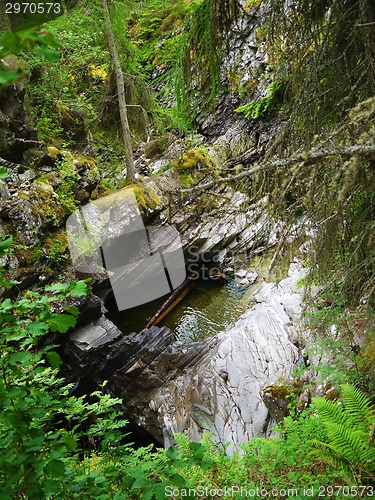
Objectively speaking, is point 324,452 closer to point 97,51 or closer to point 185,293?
point 185,293

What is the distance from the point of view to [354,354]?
4.29 meters

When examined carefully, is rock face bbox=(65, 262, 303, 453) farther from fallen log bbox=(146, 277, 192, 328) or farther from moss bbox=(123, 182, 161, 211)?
moss bbox=(123, 182, 161, 211)

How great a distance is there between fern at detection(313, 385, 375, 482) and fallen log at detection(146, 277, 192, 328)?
8.02m

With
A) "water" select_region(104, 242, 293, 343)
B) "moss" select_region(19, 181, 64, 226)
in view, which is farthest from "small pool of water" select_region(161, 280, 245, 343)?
"moss" select_region(19, 181, 64, 226)

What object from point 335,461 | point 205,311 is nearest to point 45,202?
point 205,311

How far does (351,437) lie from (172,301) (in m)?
9.22

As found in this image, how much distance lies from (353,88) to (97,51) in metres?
10.3

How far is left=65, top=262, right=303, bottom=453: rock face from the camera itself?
19.1ft

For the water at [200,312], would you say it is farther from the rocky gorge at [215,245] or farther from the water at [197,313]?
the rocky gorge at [215,245]

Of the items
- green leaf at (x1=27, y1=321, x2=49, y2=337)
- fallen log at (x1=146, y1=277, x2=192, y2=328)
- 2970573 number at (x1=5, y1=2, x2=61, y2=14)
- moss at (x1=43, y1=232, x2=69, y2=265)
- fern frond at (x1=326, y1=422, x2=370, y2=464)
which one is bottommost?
fallen log at (x1=146, y1=277, x2=192, y2=328)

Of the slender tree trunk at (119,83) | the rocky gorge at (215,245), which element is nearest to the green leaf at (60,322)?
the rocky gorge at (215,245)

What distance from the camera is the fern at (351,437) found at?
2621mm

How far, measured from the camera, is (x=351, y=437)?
2734 millimetres

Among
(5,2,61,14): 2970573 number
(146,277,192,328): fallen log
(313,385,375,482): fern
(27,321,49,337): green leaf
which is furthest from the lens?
(146,277,192,328): fallen log
